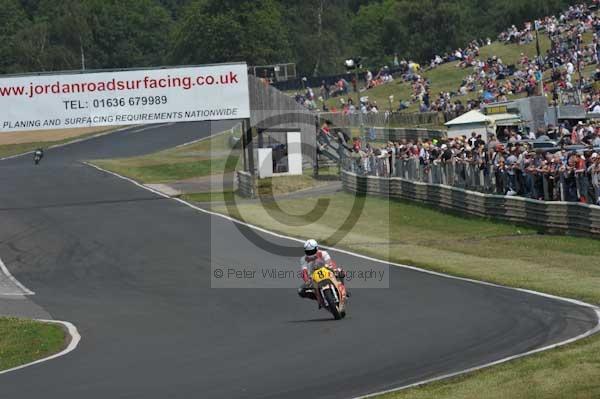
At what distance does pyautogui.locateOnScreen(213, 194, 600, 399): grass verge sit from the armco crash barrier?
29 cm

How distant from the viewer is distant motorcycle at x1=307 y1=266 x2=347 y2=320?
691 inches

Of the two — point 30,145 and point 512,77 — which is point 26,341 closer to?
point 512,77

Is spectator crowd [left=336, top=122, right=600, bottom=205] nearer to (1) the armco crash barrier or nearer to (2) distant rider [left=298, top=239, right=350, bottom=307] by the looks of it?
(1) the armco crash barrier

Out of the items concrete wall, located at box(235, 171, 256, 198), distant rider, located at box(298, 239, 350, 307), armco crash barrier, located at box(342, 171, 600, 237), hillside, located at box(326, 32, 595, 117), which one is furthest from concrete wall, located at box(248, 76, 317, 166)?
distant rider, located at box(298, 239, 350, 307)

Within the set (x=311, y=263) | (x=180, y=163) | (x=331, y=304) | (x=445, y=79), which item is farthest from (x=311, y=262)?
(x=445, y=79)

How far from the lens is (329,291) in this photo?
17.6m

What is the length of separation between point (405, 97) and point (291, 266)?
45223 mm

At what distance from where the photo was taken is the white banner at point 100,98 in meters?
42.0

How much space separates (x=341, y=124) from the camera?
59844mm

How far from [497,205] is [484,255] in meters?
5.18

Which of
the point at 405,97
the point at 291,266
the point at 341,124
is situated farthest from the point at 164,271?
the point at 405,97

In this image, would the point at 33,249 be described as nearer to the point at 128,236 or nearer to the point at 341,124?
the point at 128,236

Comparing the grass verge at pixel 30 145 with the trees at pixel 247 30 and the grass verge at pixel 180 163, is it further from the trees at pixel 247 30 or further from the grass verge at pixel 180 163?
the trees at pixel 247 30

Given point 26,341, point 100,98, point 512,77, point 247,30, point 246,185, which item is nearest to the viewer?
point 26,341
